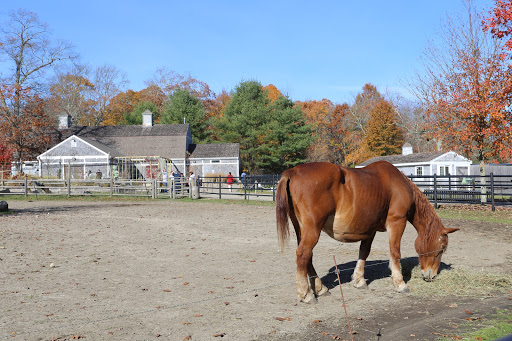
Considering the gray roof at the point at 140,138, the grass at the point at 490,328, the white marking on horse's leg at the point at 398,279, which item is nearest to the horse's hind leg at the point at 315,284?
the white marking on horse's leg at the point at 398,279

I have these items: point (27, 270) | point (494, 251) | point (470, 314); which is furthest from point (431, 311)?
point (27, 270)

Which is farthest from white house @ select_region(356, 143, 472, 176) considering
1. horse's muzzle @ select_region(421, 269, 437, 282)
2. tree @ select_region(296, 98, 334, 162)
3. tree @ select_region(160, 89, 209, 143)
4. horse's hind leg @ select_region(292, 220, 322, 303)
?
horse's hind leg @ select_region(292, 220, 322, 303)

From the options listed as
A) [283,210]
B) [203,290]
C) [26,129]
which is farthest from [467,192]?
[26,129]

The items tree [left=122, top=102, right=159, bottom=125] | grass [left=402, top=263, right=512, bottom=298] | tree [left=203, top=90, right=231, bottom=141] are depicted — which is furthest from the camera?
tree [left=203, top=90, right=231, bottom=141]

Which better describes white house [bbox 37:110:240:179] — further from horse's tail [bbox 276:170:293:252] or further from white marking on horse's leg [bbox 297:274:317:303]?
white marking on horse's leg [bbox 297:274:317:303]

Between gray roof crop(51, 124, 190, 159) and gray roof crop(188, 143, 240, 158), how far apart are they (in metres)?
1.62

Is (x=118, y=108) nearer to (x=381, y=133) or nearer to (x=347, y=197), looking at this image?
(x=381, y=133)

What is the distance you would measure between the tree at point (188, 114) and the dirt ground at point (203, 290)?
43690 mm

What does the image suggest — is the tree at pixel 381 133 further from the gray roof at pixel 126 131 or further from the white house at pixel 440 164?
the gray roof at pixel 126 131

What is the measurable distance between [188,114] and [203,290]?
4994cm

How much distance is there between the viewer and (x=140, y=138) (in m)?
46.7

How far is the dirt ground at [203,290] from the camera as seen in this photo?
15.1 ft

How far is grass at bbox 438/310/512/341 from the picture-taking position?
4.23 meters

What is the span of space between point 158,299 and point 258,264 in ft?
8.41
